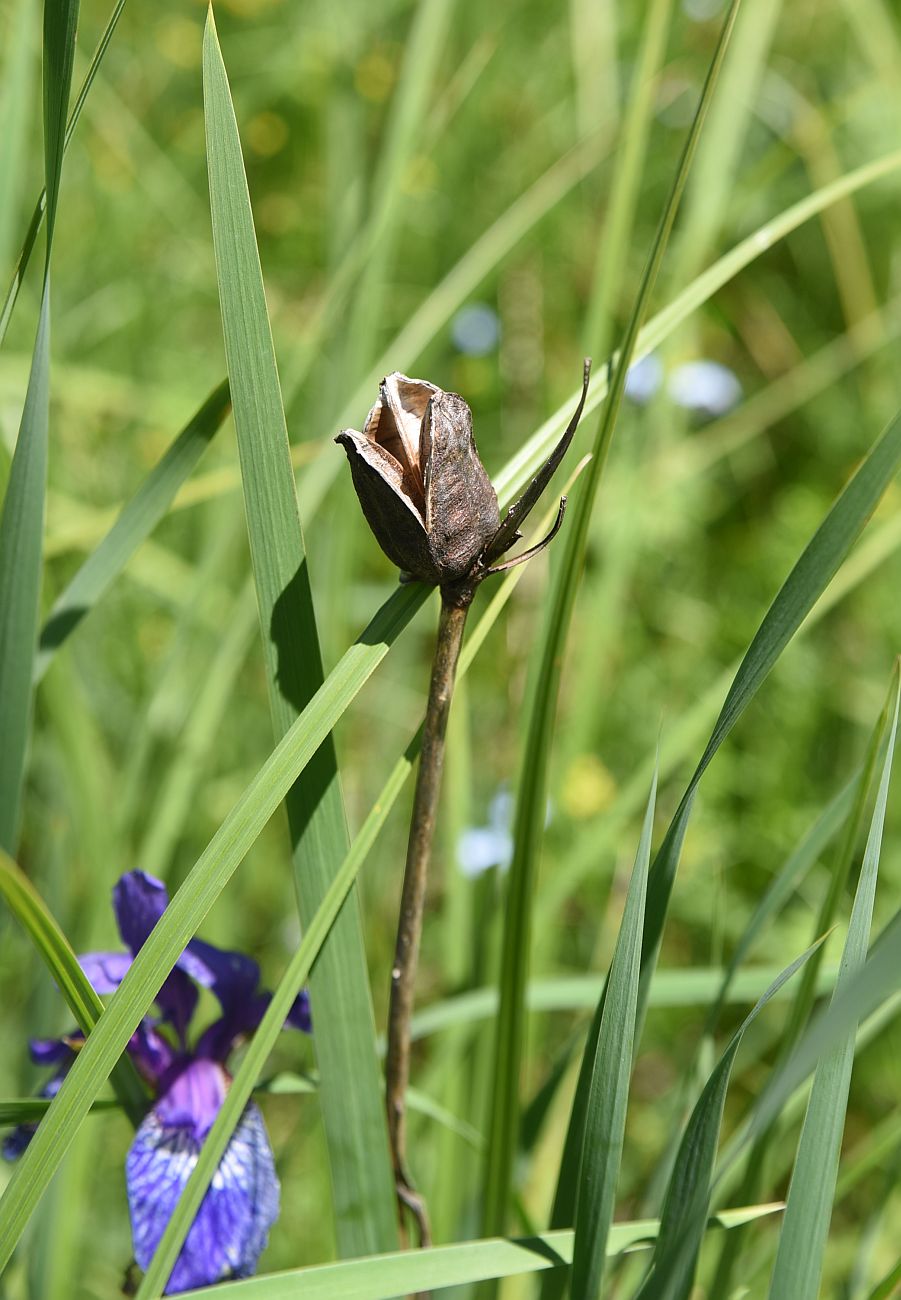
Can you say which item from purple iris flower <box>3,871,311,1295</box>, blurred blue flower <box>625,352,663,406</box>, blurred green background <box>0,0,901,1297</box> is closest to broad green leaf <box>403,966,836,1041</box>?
blurred green background <box>0,0,901,1297</box>

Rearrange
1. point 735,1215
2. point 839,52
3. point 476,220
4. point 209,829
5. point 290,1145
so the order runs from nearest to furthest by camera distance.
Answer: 1. point 735,1215
2. point 290,1145
3. point 209,829
4. point 476,220
5. point 839,52

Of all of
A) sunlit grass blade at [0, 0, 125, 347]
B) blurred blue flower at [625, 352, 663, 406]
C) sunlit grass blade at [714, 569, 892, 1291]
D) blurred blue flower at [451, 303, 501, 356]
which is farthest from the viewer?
blurred blue flower at [451, 303, 501, 356]

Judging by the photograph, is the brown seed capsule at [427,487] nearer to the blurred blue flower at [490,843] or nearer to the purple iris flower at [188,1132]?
the purple iris flower at [188,1132]

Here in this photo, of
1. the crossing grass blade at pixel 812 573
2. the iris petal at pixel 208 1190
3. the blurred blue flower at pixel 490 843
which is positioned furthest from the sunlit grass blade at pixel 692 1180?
the blurred blue flower at pixel 490 843

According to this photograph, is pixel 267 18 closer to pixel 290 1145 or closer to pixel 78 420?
pixel 78 420

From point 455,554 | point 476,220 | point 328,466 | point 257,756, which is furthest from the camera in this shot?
point 476,220

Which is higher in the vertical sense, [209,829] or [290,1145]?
[209,829]

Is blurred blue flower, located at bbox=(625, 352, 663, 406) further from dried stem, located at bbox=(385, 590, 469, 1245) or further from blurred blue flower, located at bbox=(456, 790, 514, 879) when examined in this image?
dried stem, located at bbox=(385, 590, 469, 1245)

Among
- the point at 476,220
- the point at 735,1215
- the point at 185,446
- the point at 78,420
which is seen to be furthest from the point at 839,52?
the point at 735,1215
